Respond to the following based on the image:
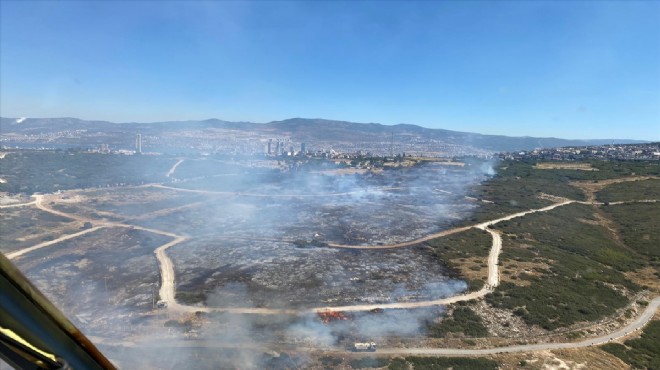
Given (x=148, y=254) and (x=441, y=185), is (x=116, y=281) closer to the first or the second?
(x=148, y=254)

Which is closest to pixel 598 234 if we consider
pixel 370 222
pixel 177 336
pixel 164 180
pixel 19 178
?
pixel 370 222

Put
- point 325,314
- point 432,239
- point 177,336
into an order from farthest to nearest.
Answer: point 432,239 → point 325,314 → point 177,336

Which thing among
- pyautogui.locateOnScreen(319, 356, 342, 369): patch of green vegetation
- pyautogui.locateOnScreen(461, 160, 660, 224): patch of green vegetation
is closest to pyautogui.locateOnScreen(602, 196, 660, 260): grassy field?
pyautogui.locateOnScreen(461, 160, 660, 224): patch of green vegetation

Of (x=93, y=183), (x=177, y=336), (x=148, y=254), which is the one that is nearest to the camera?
(x=177, y=336)

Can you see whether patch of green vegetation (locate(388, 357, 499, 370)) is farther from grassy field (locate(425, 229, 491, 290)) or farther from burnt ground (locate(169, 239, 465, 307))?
grassy field (locate(425, 229, 491, 290))

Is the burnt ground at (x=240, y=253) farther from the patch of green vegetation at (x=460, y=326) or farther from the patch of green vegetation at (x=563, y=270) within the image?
the patch of green vegetation at (x=563, y=270)

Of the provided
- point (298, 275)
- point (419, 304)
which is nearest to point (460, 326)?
point (419, 304)

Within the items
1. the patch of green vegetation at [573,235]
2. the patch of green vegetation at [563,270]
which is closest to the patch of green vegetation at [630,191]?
the patch of green vegetation at [573,235]
